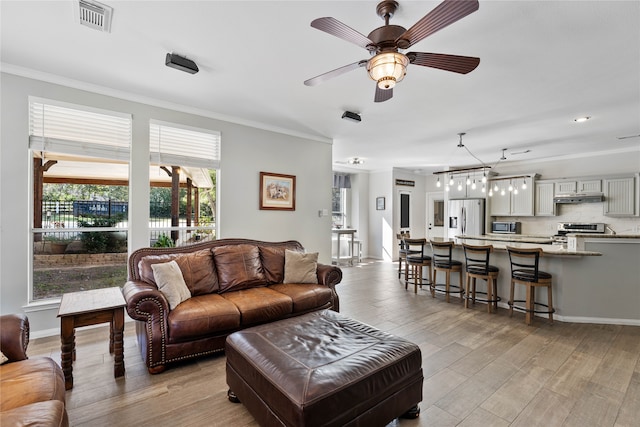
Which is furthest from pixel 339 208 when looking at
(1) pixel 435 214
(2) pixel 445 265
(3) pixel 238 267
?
(3) pixel 238 267

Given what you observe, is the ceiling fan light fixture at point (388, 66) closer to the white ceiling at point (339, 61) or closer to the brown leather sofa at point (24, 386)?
the white ceiling at point (339, 61)

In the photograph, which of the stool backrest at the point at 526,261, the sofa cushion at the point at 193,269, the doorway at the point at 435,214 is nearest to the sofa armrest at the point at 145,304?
the sofa cushion at the point at 193,269

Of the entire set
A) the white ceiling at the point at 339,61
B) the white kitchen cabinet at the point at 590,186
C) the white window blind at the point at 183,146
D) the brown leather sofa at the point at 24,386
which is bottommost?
the brown leather sofa at the point at 24,386

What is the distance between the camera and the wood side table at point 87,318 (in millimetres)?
2195

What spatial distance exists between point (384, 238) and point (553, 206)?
398cm

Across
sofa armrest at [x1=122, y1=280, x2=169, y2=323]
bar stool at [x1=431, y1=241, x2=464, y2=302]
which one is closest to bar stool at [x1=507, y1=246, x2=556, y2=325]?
bar stool at [x1=431, y1=241, x2=464, y2=302]

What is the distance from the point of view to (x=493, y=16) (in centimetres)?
209

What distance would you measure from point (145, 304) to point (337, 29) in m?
2.49

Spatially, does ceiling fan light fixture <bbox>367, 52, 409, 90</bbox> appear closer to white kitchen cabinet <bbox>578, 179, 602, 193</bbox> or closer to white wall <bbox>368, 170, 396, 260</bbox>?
→ white kitchen cabinet <bbox>578, 179, 602, 193</bbox>

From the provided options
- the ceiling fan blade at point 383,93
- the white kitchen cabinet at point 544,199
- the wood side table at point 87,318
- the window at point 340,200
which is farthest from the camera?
the window at point 340,200

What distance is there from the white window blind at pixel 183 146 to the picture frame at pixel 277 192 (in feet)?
2.56

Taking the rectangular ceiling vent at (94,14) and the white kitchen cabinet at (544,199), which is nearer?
the rectangular ceiling vent at (94,14)

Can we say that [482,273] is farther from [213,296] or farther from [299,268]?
[213,296]

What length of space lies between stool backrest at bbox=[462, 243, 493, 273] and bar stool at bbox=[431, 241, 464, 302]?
0.20m
